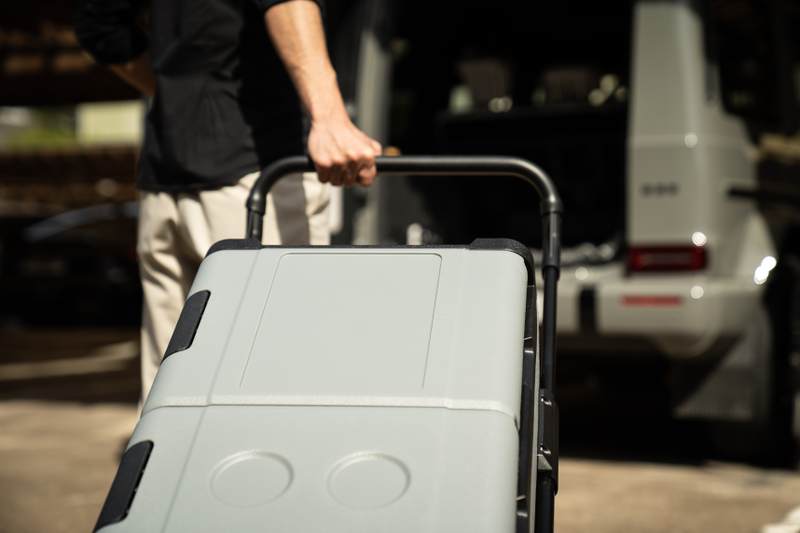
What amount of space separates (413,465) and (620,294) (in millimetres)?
2369

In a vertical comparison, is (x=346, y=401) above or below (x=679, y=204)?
above

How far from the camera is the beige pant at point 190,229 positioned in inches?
73.9

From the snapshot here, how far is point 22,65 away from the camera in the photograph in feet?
32.1

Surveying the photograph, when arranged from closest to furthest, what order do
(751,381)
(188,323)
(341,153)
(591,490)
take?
(188,323), (341,153), (591,490), (751,381)

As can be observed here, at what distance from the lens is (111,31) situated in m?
2.10

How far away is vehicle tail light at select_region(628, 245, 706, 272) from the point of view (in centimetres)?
329

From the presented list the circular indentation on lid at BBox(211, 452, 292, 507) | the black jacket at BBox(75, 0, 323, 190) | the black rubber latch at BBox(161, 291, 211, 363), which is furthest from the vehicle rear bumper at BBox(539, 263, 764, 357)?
the circular indentation on lid at BBox(211, 452, 292, 507)

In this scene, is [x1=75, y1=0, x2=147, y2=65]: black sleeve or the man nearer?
the man

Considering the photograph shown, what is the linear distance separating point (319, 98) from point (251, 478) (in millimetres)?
809

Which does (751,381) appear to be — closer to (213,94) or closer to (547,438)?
(547,438)

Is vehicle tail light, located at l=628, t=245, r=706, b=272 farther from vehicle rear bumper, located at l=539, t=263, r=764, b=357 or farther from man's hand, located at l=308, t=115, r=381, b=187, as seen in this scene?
man's hand, located at l=308, t=115, r=381, b=187

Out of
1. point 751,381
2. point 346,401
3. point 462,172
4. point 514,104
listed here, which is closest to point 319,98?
point 462,172

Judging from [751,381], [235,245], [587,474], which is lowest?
[587,474]

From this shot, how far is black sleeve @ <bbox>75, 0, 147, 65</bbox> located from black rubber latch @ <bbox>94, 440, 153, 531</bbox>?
1219 millimetres
